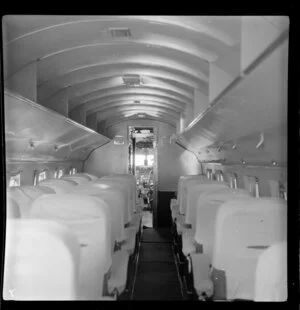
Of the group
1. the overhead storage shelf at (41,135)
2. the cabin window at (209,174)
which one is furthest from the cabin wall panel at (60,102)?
the cabin window at (209,174)

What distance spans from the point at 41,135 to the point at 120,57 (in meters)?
1.37

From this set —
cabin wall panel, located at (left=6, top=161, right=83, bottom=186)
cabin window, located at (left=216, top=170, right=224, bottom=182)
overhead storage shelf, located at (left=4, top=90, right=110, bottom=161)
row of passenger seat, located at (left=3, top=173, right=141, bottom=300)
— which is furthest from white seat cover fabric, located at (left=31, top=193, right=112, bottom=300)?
cabin window, located at (left=216, top=170, right=224, bottom=182)

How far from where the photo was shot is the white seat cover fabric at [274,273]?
5.99ft

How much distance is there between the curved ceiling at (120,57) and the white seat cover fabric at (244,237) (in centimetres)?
105

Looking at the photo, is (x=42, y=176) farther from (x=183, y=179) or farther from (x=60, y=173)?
(x=183, y=179)

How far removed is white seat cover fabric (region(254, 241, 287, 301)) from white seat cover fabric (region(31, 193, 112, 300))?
1177 mm

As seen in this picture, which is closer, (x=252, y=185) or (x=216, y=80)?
(x=216, y=80)

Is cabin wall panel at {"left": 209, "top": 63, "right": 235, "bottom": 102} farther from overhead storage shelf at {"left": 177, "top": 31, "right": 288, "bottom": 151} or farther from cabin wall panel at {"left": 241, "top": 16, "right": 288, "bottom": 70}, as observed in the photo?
cabin wall panel at {"left": 241, "top": 16, "right": 288, "bottom": 70}

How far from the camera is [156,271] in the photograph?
10.3 ft

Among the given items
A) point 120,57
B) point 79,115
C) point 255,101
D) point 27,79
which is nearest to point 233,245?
point 255,101

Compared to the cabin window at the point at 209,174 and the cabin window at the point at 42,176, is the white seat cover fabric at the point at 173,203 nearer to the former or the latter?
the cabin window at the point at 209,174

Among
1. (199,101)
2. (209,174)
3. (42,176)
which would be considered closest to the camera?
(199,101)

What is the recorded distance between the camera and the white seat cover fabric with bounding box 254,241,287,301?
1825 millimetres
